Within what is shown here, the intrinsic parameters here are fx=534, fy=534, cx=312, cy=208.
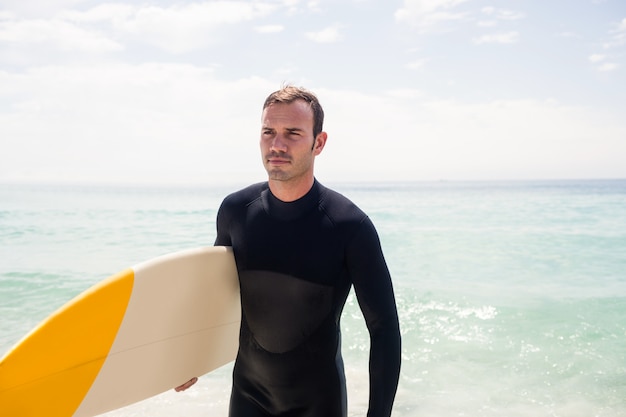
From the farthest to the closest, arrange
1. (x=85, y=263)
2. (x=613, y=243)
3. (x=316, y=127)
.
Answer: (x=613, y=243)
(x=85, y=263)
(x=316, y=127)

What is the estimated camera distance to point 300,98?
1.68 metres

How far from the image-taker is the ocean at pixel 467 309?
4195 millimetres

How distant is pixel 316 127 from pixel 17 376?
1213mm

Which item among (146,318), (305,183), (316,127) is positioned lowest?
(146,318)

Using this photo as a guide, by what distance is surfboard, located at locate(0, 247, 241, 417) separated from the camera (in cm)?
169

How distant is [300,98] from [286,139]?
0.14 meters

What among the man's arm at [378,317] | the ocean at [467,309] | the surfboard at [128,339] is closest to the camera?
the man's arm at [378,317]

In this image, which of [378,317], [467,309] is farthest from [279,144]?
[467,309]

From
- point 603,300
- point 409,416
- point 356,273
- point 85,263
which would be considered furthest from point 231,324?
point 85,263

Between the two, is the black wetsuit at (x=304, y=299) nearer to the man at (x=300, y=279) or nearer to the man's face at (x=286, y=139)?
the man at (x=300, y=279)

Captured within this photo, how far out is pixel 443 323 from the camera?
6406 mm

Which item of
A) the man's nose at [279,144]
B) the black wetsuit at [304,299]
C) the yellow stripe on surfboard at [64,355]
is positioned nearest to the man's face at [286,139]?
the man's nose at [279,144]

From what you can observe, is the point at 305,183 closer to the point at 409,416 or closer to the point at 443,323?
the point at 409,416

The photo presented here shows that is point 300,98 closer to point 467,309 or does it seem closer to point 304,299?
point 304,299
